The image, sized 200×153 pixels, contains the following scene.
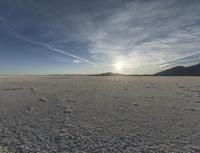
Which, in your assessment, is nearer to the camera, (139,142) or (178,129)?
(139,142)

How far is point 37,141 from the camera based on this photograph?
14.4 feet

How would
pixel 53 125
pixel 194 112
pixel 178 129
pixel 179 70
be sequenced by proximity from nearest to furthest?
pixel 178 129, pixel 53 125, pixel 194 112, pixel 179 70

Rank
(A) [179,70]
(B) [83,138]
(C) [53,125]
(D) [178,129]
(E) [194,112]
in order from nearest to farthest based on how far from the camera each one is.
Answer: (B) [83,138], (D) [178,129], (C) [53,125], (E) [194,112], (A) [179,70]

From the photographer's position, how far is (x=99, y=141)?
4.45m

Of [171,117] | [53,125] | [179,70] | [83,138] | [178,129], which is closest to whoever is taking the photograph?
[83,138]

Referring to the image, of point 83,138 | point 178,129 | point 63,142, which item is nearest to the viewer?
point 63,142

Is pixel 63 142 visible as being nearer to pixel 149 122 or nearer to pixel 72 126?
pixel 72 126

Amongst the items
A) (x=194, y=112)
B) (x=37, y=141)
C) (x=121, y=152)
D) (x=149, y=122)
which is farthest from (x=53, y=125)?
(x=194, y=112)

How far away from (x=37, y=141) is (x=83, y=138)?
50.4 inches

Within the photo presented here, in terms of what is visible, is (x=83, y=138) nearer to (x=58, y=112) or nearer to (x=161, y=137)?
(x=161, y=137)

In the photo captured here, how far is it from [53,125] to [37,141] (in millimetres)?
1314

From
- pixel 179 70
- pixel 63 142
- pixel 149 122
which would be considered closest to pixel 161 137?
pixel 149 122

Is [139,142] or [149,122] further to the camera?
[149,122]

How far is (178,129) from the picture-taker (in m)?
5.32
